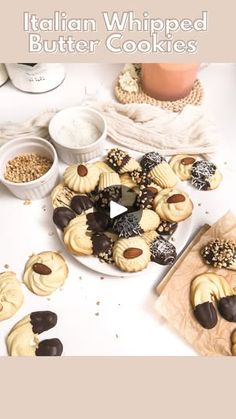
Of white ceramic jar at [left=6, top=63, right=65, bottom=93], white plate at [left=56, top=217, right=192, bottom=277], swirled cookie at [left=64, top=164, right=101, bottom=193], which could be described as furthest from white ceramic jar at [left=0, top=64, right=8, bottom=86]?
white plate at [left=56, top=217, right=192, bottom=277]

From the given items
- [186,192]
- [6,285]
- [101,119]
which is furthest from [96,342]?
[101,119]

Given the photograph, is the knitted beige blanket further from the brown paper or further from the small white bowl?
the brown paper

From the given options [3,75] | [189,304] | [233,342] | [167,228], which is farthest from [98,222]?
[3,75]

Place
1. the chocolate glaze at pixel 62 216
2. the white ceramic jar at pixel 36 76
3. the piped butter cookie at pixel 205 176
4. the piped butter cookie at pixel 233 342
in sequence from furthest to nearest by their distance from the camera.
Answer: the white ceramic jar at pixel 36 76
the piped butter cookie at pixel 205 176
the chocolate glaze at pixel 62 216
the piped butter cookie at pixel 233 342

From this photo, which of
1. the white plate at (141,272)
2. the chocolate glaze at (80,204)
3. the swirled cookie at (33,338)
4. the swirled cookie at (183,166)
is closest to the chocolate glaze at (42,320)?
the swirled cookie at (33,338)

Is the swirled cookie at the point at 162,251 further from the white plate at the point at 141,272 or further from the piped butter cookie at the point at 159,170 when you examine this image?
the piped butter cookie at the point at 159,170

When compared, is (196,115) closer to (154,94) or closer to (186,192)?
(154,94)
